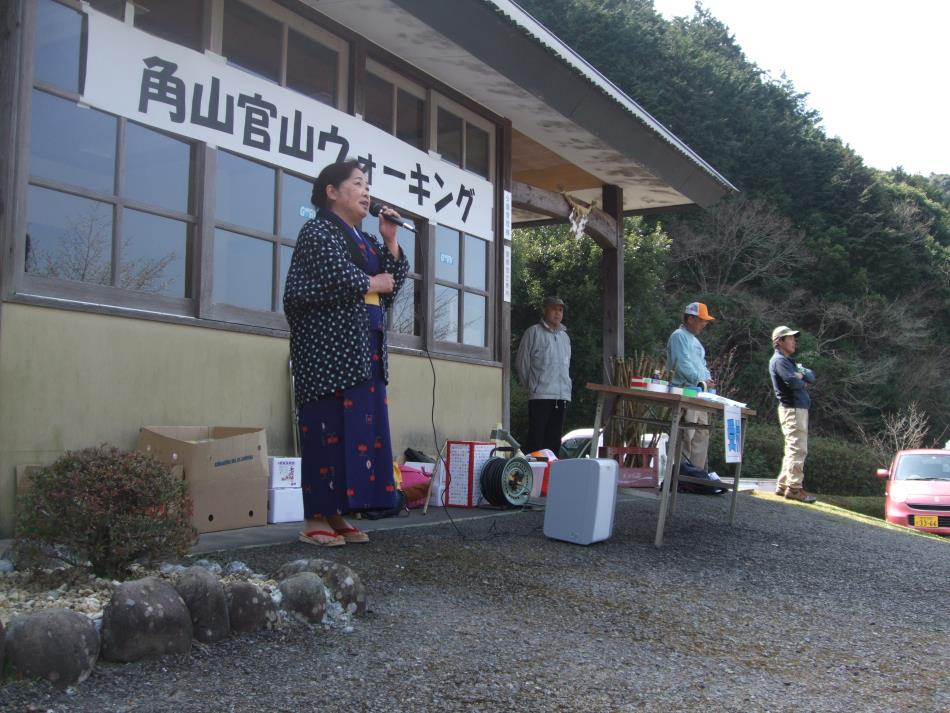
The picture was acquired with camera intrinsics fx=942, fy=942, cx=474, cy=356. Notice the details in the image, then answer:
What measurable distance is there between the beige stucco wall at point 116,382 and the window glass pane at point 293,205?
0.77 meters

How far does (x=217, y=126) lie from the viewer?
5668 mm

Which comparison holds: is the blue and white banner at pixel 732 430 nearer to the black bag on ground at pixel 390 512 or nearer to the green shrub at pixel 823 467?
the black bag on ground at pixel 390 512

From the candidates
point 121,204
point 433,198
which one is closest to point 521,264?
point 433,198

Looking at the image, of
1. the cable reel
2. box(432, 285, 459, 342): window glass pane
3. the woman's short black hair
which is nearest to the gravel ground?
the cable reel

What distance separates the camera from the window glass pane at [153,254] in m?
5.12

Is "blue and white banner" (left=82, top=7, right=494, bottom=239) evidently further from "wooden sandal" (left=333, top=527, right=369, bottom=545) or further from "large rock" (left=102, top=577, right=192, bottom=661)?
"large rock" (left=102, top=577, right=192, bottom=661)

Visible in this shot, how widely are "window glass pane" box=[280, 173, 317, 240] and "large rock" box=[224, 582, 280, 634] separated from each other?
3607 mm

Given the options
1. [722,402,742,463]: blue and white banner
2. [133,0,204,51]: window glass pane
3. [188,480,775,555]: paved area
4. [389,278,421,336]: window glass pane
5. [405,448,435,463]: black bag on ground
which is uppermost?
[133,0,204,51]: window glass pane

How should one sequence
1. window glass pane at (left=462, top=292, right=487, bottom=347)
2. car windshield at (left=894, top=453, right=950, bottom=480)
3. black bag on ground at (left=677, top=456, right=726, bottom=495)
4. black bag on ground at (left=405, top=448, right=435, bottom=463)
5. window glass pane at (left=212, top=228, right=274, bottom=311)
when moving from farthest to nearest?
car windshield at (left=894, top=453, right=950, bottom=480), window glass pane at (left=462, top=292, right=487, bottom=347), black bag on ground at (left=677, top=456, right=726, bottom=495), black bag on ground at (left=405, top=448, right=435, bottom=463), window glass pane at (left=212, top=228, right=274, bottom=311)

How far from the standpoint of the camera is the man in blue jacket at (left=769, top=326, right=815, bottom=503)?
354 inches

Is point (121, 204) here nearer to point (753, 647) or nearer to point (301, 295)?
point (301, 295)

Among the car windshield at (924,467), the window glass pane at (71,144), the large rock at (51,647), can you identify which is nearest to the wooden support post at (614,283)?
the car windshield at (924,467)

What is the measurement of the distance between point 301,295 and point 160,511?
1.35 m

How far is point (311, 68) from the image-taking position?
6570 millimetres
